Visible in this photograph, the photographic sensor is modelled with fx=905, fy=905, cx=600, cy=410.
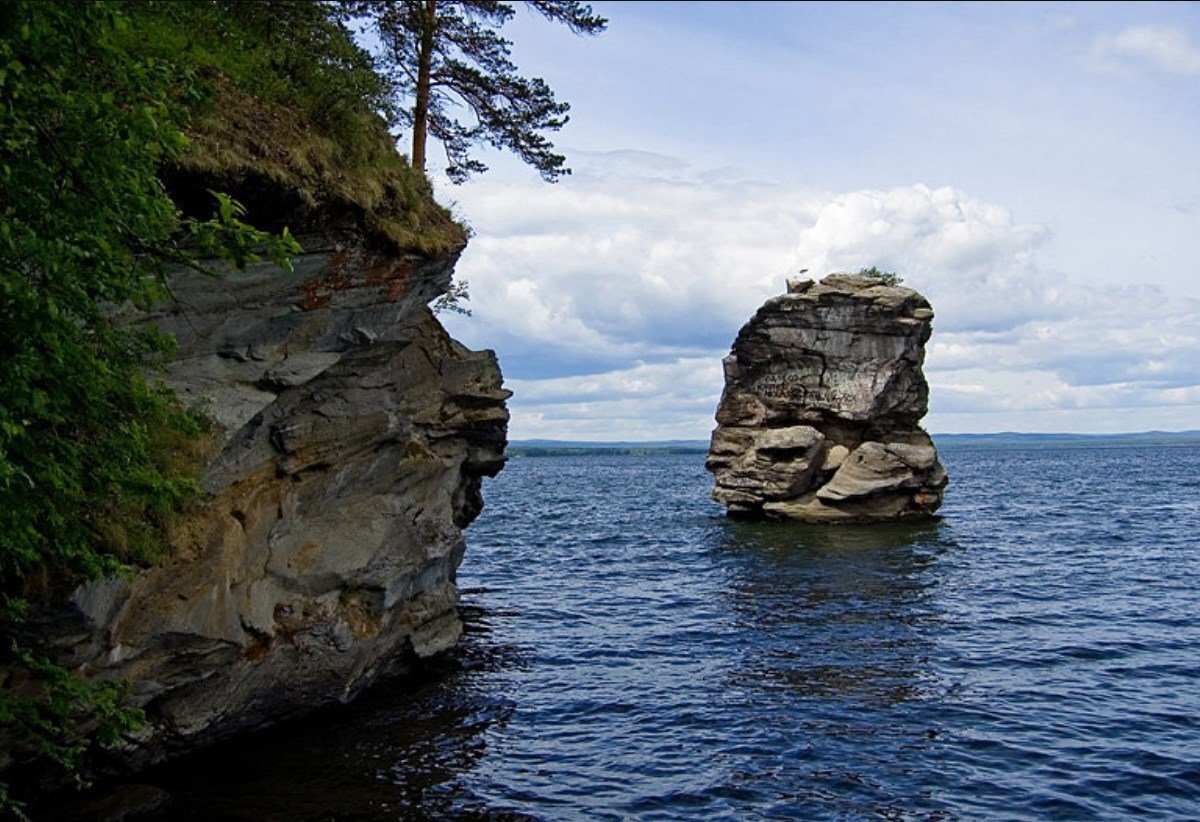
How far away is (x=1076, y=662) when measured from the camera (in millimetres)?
22047

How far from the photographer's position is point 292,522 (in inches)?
693

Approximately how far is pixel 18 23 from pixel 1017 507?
69.9 m

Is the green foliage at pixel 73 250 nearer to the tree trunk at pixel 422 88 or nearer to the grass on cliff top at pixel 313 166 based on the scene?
the grass on cliff top at pixel 313 166

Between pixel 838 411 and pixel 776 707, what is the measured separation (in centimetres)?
3629

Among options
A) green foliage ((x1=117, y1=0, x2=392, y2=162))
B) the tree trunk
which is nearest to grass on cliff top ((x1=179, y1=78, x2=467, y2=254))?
green foliage ((x1=117, y1=0, x2=392, y2=162))

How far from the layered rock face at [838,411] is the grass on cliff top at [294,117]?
115 feet

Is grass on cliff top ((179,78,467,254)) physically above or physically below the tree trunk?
below

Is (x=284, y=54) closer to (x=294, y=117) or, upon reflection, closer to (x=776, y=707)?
(x=294, y=117)

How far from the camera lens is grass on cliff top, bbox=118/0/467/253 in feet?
51.5

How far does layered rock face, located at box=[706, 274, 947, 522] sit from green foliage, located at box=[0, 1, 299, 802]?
44.0m

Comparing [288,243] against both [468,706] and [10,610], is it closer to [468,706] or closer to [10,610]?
[10,610]

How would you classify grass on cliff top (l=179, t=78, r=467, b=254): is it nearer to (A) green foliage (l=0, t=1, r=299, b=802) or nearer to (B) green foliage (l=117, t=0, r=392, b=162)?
(B) green foliage (l=117, t=0, r=392, b=162)

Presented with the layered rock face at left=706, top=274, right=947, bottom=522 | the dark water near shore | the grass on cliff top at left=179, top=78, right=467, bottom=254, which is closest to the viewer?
the dark water near shore

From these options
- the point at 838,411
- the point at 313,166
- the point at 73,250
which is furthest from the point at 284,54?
the point at 838,411
